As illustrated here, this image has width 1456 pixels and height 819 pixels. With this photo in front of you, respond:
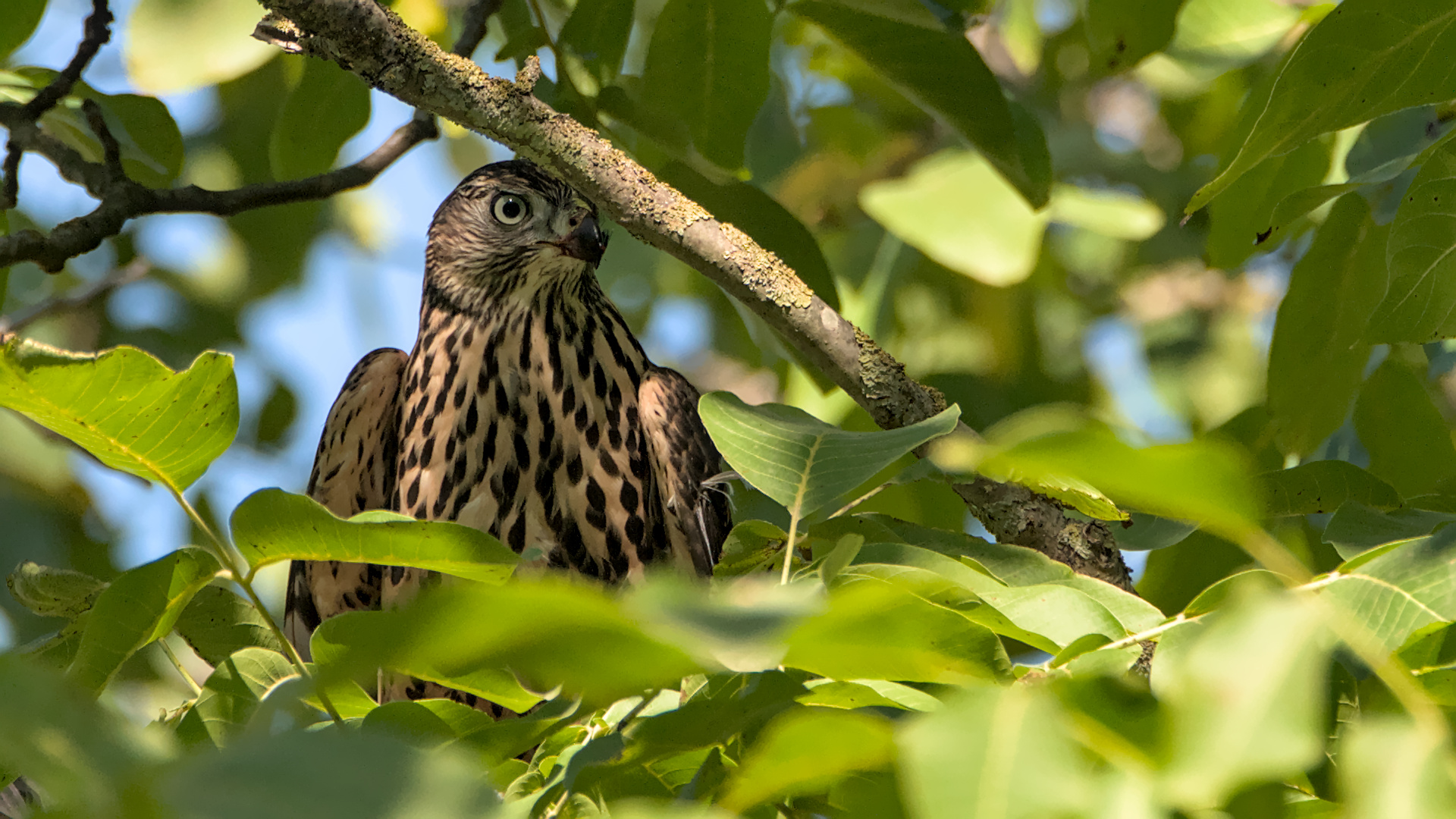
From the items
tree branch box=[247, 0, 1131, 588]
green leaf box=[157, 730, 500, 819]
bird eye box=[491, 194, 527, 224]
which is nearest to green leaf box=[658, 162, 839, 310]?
tree branch box=[247, 0, 1131, 588]

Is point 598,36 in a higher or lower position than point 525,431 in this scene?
higher

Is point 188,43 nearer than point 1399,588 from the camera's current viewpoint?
No

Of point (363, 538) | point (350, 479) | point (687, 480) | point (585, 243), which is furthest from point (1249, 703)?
point (350, 479)

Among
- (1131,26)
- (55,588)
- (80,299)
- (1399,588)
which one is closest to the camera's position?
(1399,588)

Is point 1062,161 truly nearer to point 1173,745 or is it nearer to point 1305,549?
point 1305,549

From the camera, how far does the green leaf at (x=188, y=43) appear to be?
2668 millimetres

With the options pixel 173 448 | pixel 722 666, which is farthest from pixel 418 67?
pixel 722 666

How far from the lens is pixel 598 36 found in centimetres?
272

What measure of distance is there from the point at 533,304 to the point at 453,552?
2440 millimetres

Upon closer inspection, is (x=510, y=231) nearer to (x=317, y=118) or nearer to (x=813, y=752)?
(x=317, y=118)

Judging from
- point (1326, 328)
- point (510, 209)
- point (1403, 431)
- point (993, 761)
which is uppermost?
point (510, 209)

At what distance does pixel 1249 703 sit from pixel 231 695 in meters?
1.34

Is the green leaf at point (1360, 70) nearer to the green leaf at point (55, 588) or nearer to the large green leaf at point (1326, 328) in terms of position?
the large green leaf at point (1326, 328)

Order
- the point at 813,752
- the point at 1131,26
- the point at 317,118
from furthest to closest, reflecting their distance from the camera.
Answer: the point at 317,118
the point at 1131,26
the point at 813,752
